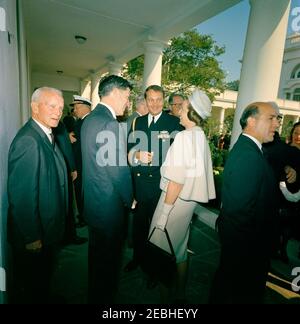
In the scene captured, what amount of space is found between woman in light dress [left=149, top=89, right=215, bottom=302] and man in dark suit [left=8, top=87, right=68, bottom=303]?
38.7 inches

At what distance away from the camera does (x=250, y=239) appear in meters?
2.04

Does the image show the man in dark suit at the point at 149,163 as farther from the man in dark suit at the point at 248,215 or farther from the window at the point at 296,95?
the window at the point at 296,95

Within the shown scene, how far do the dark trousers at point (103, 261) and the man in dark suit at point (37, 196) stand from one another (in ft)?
1.23

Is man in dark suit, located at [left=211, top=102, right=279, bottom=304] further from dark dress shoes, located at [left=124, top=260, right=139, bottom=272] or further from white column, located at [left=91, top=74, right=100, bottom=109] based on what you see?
white column, located at [left=91, top=74, right=100, bottom=109]

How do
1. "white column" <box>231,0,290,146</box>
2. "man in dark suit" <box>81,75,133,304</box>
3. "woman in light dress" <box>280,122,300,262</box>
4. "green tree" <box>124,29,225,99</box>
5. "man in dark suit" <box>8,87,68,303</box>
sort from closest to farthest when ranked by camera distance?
"man in dark suit" <box>8,87,68,303</box>
"man in dark suit" <box>81,75,133,304</box>
"woman in light dress" <box>280,122,300,262</box>
"white column" <box>231,0,290,146</box>
"green tree" <box>124,29,225,99</box>

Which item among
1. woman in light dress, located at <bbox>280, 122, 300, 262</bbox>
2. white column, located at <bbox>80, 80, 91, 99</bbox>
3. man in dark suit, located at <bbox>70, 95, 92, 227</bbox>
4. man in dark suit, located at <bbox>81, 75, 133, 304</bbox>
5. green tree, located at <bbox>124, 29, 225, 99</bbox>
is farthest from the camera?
white column, located at <bbox>80, 80, 91, 99</bbox>

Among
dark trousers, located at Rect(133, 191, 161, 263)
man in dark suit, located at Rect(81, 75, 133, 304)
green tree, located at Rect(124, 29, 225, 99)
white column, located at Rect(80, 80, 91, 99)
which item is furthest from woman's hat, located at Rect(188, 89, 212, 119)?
white column, located at Rect(80, 80, 91, 99)

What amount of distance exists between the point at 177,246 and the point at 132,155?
1379 mm

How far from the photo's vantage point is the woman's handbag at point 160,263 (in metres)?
2.16

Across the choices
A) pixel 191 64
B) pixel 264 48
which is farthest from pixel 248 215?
pixel 191 64

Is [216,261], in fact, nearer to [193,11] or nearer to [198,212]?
[198,212]

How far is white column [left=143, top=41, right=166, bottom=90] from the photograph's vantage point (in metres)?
6.60

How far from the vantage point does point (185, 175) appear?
2250 millimetres

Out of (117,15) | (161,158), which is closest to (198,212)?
(161,158)
